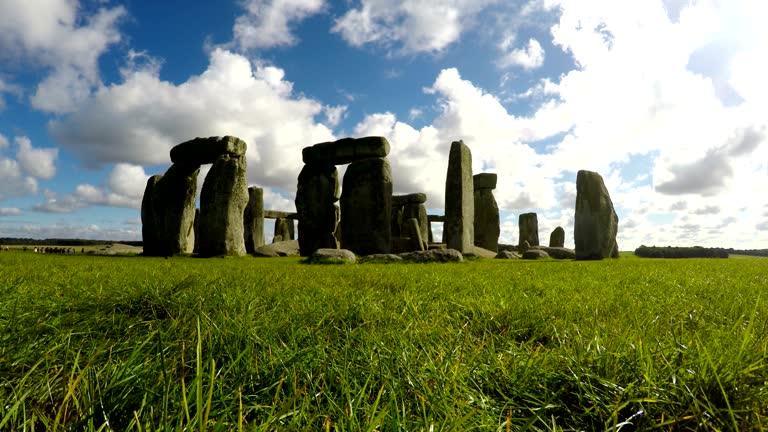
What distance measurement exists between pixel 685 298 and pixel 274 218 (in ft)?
78.5

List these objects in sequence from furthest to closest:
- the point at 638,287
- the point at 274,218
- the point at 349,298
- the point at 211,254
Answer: the point at 274,218
the point at 211,254
the point at 638,287
the point at 349,298

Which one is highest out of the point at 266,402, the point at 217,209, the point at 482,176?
the point at 482,176

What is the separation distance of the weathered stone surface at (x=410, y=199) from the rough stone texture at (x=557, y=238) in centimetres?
794

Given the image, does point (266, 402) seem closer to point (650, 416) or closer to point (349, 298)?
point (650, 416)

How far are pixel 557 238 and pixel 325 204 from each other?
Result: 15.4 meters

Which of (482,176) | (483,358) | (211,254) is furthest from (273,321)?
(482,176)

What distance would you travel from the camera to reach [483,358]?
1.48 meters

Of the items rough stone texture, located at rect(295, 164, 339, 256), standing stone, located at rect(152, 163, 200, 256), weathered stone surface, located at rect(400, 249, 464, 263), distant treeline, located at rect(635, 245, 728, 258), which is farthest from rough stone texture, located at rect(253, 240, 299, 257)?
distant treeline, located at rect(635, 245, 728, 258)

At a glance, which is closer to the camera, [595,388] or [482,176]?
[595,388]

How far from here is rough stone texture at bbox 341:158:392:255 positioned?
1450cm

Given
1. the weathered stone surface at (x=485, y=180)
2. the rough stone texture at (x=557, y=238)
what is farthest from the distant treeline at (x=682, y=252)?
the weathered stone surface at (x=485, y=180)

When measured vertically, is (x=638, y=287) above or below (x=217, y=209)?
below

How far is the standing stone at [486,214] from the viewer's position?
805 inches

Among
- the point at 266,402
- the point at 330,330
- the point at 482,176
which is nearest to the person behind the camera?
the point at 266,402
